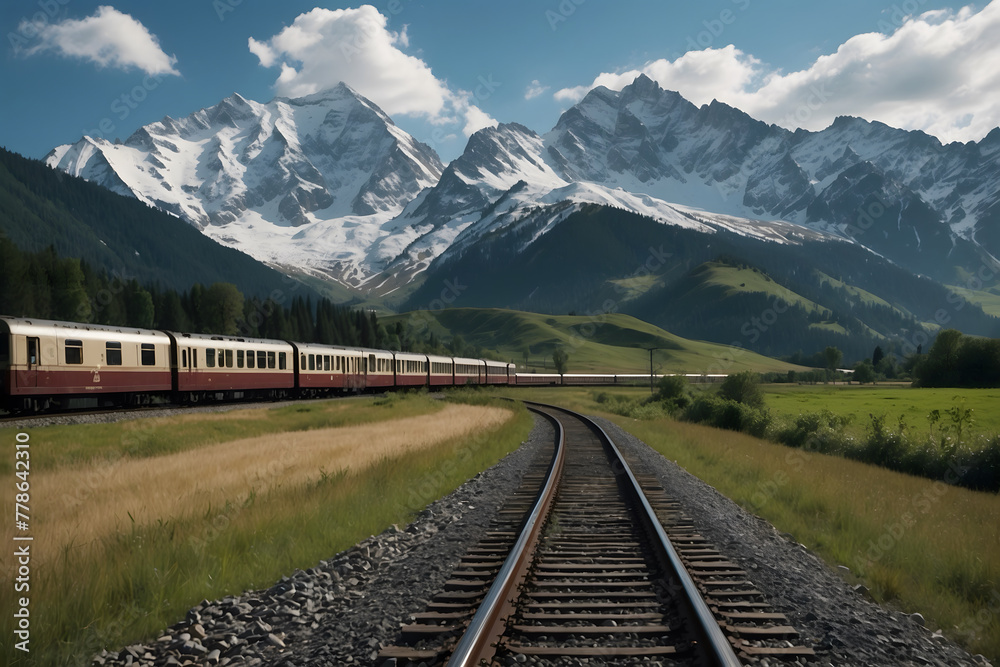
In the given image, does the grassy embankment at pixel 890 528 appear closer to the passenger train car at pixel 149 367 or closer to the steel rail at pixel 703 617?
the steel rail at pixel 703 617

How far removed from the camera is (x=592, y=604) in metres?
6.47

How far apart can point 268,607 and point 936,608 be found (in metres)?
6.90

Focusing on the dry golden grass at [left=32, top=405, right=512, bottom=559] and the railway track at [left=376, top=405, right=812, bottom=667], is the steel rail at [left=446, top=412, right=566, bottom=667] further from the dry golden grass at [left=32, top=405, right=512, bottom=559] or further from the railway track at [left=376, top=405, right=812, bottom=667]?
the dry golden grass at [left=32, top=405, right=512, bottom=559]

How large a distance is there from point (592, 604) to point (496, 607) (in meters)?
1.08

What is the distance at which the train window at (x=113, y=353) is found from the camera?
28.0 m

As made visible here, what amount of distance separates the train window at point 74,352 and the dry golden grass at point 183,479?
8.51 meters

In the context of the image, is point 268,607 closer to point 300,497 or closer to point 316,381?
point 300,497

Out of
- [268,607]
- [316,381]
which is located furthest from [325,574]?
[316,381]

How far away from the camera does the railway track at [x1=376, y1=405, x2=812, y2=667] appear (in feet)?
17.6

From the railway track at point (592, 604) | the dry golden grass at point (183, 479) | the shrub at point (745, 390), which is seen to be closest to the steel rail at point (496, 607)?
the railway track at point (592, 604)

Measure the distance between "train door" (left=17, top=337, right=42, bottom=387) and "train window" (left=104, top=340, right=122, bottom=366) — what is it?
334 centimetres

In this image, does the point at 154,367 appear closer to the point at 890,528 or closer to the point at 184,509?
the point at 184,509

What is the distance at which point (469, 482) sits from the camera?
14922mm

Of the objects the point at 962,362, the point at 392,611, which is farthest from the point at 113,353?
the point at 962,362
